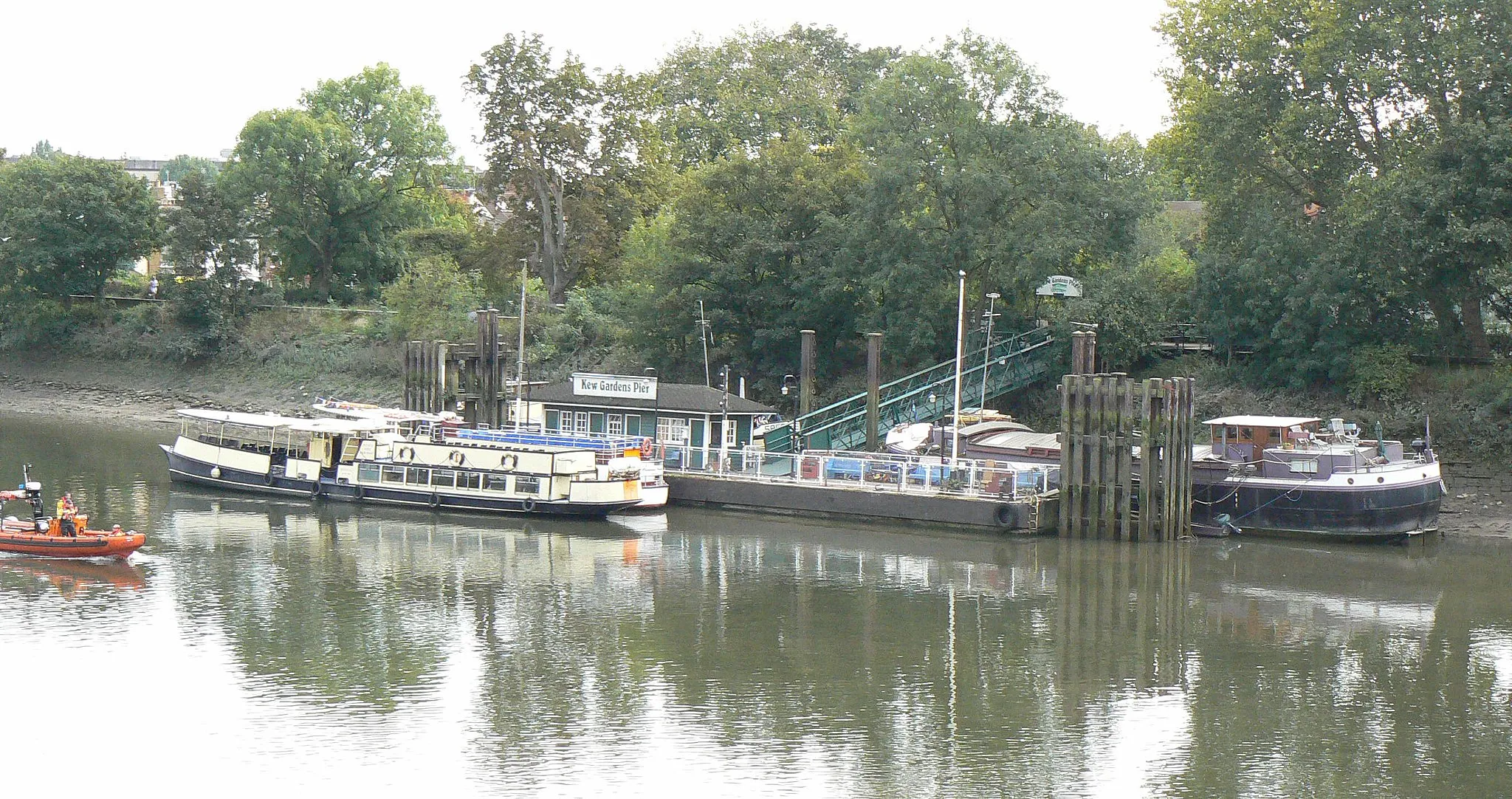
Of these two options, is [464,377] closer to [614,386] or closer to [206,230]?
[614,386]

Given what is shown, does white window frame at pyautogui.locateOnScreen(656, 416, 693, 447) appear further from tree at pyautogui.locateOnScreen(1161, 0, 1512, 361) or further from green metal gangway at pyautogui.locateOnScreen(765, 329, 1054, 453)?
tree at pyautogui.locateOnScreen(1161, 0, 1512, 361)

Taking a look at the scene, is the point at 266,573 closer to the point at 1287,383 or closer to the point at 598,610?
the point at 598,610

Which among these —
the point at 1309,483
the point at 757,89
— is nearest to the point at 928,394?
the point at 1309,483

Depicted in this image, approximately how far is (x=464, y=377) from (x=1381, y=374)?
101 ft

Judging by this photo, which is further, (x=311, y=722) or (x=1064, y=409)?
(x=1064, y=409)

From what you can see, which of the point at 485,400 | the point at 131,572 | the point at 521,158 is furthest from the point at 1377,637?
the point at 521,158

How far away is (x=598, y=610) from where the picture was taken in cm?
3284

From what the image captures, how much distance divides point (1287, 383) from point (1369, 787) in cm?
3246

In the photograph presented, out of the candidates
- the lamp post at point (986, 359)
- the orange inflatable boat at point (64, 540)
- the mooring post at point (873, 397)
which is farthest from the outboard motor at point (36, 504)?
the lamp post at point (986, 359)

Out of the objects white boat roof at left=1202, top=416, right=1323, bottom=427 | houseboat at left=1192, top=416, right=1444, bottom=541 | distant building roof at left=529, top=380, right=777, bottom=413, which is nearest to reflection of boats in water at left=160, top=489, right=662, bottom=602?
distant building roof at left=529, top=380, right=777, bottom=413

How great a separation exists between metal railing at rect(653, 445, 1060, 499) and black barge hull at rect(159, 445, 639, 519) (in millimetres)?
3511

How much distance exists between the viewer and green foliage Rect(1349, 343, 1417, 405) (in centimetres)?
4988

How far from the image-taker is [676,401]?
4919cm

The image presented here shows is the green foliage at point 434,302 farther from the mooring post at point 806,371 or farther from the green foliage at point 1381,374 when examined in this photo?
the green foliage at point 1381,374
